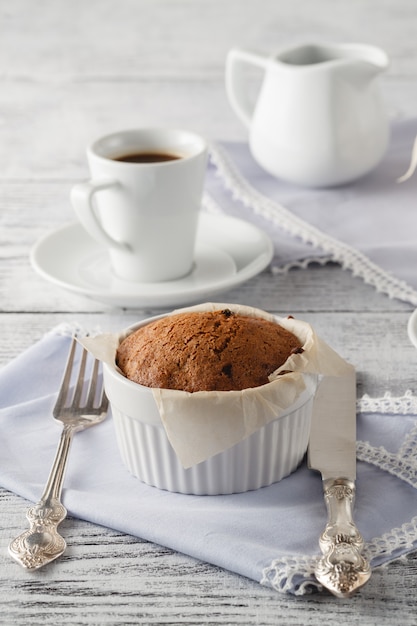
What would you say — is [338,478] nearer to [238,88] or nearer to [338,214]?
[338,214]

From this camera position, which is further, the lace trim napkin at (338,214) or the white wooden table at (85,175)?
the lace trim napkin at (338,214)

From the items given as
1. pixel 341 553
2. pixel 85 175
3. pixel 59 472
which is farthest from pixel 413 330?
pixel 85 175

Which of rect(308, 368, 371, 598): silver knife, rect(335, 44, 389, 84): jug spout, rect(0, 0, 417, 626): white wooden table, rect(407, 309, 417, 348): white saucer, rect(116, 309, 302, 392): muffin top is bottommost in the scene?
rect(0, 0, 417, 626): white wooden table

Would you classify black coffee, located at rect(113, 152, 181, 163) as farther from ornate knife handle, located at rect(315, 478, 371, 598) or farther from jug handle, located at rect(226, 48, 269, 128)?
ornate knife handle, located at rect(315, 478, 371, 598)

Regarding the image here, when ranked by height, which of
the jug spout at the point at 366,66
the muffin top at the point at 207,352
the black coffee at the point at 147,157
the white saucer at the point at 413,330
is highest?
the jug spout at the point at 366,66

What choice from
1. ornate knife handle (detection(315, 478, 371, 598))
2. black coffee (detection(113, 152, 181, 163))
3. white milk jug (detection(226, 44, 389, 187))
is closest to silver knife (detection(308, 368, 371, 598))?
ornate knife handle (detection(315, 478, 371, 598))

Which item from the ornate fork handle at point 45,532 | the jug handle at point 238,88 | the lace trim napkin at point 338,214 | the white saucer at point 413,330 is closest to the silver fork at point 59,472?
the ornate fork handle at point 45,532

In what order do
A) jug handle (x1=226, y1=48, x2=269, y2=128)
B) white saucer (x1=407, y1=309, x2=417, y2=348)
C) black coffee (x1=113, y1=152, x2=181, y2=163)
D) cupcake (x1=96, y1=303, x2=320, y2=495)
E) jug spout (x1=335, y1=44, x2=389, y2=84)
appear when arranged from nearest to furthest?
cupcake (x1=96, y1=303, x2=320, y2=495) < white saucer (x1=407, y1=309, x2=417, y2=348) < black coffee (x1=113, y1=152, x2=181, y2=163) < jug spout (x1=335, y1=44, x2=389, y2=84) < jug handle (x1=226, y1=48, x2=269, y2=128)

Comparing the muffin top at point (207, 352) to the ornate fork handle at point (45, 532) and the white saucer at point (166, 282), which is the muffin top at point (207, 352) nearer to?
the ornate fork handle at point (45, 532)
